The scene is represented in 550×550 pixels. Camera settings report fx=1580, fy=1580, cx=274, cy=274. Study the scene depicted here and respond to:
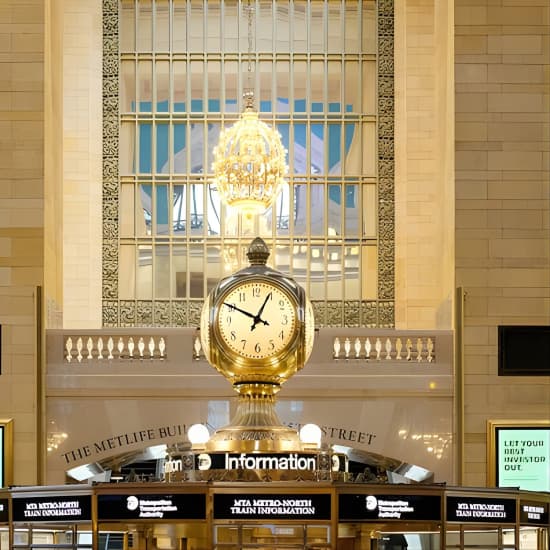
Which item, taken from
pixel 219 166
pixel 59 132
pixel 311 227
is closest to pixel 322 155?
pixel 311 227

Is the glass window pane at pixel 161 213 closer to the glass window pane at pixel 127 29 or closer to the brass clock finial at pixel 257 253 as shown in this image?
the glass window pane at pixel 127 29

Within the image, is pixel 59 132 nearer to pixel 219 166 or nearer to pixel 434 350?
pixel 219 166

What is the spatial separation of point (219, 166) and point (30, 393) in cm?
606

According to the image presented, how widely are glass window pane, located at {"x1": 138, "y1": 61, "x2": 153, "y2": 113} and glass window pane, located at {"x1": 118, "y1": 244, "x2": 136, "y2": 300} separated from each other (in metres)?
2.67

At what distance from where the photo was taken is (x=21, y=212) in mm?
22547

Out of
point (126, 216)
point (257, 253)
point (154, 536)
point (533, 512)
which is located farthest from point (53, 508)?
point (126, 216)

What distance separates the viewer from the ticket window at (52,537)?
780 cm

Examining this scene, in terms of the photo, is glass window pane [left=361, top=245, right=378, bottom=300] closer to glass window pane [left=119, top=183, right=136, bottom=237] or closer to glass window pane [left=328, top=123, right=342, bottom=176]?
glass window pane [left=328, top=123, right=342, bottom=176]

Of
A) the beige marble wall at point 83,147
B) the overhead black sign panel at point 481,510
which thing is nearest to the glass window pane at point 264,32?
the beige marble wall at point 83,147

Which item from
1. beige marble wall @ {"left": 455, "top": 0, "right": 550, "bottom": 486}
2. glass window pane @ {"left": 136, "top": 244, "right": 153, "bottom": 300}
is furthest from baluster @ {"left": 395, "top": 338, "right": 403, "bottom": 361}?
glass window pane @ {"left": 136, "top": 244, "right": 153, "bottom": 300}

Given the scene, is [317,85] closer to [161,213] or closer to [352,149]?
[352,149]

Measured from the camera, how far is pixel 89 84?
29.5 m

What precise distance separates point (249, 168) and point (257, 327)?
18.3 meters

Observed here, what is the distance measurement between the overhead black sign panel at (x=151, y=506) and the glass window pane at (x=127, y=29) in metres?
23.0
